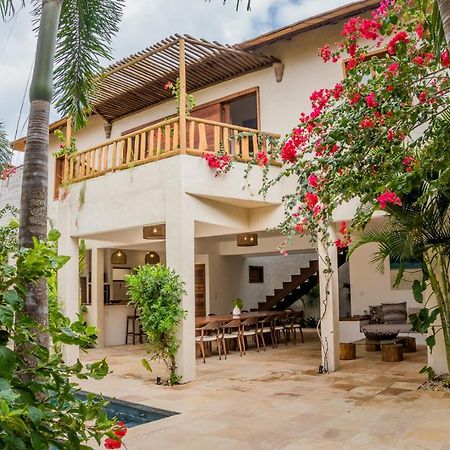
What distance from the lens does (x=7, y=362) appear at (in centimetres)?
206

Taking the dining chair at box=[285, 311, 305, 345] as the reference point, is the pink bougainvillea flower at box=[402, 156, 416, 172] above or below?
above

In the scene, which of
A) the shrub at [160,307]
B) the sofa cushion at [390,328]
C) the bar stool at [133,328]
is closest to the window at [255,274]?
the bar stool at [133,328]

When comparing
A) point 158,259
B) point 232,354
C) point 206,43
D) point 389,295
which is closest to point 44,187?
point 206,43

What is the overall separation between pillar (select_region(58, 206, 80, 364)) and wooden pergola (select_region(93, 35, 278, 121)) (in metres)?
3.03

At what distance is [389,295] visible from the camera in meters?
12.4

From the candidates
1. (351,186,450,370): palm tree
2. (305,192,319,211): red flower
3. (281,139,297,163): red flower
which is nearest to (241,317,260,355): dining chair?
(351,186,450,370): palm tree

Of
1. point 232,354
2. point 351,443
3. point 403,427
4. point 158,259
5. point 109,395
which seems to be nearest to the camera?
point 351,443

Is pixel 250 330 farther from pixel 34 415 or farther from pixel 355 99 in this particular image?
pixel 34 415

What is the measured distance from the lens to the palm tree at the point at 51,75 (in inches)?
144

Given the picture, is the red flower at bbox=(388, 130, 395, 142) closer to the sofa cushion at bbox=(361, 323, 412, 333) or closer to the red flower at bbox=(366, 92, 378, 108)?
the red flower at bbox=(366, 92, 378, 108)

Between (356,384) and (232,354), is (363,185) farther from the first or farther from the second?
(232,354)

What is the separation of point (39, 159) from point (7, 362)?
218cm

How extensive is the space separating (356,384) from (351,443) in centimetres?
295

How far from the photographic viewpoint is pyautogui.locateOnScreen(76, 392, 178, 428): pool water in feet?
20.6
